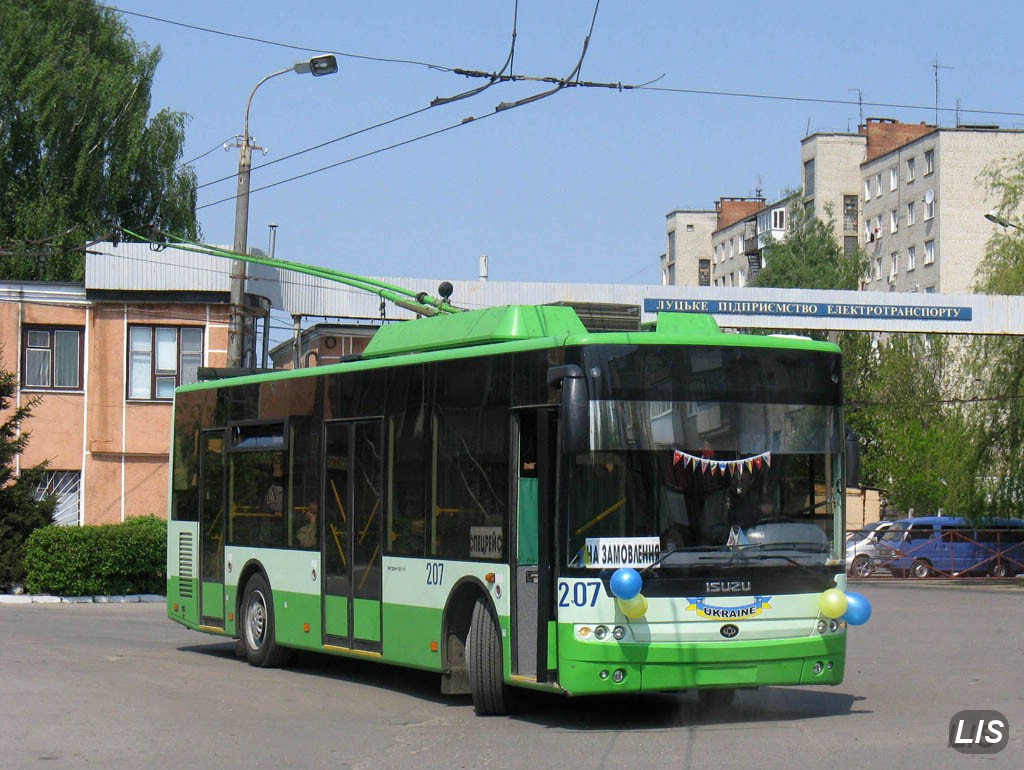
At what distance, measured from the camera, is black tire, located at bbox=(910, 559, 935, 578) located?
3906 cm

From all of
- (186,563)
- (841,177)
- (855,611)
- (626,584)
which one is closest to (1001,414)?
(186,563)

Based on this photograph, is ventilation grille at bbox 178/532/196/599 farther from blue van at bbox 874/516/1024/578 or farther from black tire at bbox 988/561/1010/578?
black tire at bbox 988/561/1010/578

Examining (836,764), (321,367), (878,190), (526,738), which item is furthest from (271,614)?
(878,190)

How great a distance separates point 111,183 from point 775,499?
138 ft

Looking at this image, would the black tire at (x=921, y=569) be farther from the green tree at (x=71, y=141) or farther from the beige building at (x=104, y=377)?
the green tree at (x=71, y=141)

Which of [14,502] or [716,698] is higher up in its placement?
[14,502]

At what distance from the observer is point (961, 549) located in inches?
1526

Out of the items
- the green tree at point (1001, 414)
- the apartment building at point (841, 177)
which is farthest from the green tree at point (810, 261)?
the green tree at point (1001, 414)

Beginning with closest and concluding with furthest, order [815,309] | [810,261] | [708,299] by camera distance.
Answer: [708,299]
[815,309]
[810,261]

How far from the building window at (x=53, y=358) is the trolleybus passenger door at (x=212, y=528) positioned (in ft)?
69.9

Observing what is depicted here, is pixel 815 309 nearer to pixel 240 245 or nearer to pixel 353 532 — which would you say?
pixel 240 245

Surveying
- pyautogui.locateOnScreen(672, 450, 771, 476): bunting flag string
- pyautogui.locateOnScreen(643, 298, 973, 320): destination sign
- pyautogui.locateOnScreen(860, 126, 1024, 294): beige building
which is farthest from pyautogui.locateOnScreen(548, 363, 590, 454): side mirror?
pyautogui.locateOnScreen(860, 126, 1024, 294): beige building

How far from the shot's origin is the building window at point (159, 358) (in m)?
36.8

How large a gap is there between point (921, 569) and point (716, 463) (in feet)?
98.8
